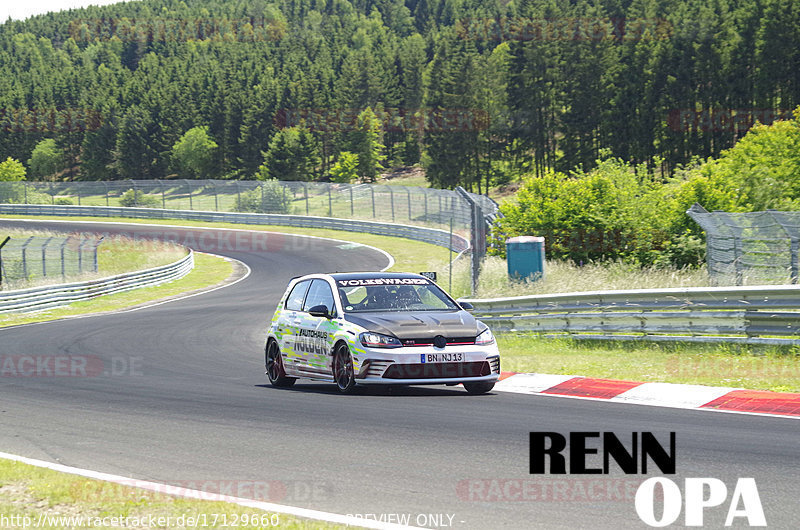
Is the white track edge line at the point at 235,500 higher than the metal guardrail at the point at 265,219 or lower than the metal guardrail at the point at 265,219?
higher

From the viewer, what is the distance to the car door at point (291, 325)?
1260 centimetres

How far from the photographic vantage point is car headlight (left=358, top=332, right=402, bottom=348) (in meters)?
10.9

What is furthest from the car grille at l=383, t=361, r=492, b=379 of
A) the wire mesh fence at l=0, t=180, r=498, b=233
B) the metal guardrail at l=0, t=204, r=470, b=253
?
the wire mesh fence at l=0, t=180, r=498, b=233

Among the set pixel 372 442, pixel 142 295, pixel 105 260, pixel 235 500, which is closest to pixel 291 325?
pixel 372 442

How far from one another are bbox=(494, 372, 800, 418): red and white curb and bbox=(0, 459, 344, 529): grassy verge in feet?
18.4

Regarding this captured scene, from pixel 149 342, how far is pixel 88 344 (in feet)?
4.20

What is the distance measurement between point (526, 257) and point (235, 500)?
46.4ft

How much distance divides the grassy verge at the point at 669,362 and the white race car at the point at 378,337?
6.93 ft

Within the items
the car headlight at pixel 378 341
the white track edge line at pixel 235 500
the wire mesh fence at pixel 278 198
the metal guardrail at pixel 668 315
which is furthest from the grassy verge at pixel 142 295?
the white track edge line at pixel 235 500

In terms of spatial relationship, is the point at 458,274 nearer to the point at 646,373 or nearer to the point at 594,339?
the point at 594,339

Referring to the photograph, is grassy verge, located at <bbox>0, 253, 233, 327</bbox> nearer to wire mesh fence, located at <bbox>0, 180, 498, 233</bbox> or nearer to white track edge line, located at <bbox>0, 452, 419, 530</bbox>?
wire mesh fence, located at <bbox>0, 180, 498, 233</bbox>

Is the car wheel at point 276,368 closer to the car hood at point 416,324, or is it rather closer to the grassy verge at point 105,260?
the car hood at point 416,324

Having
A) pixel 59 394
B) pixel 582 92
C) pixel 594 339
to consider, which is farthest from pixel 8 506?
pixel 582 92

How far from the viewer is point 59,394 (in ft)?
39.8
